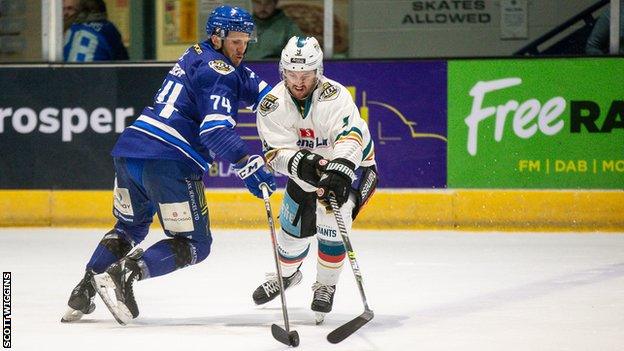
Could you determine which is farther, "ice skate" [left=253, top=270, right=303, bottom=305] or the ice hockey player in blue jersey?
"ice skate" [left=253, top=270, right=303, bottom=305]

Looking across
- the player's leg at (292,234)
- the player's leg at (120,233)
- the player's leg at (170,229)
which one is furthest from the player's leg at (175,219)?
the player's leg at (292,234)

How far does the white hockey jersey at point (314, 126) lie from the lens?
5.32m

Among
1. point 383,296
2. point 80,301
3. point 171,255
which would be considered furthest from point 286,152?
point 383,296

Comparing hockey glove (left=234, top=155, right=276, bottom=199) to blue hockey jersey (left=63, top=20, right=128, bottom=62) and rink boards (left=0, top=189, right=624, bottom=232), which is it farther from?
blue hockey jersey (left=63, top=20, right=128, bottom=62)

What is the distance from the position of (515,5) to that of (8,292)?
4.38 m

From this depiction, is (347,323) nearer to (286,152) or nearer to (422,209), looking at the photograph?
(286,152)

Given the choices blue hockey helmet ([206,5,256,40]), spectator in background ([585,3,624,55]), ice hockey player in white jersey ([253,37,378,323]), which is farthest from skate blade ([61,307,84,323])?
spectator in background ([585,3,624,55])

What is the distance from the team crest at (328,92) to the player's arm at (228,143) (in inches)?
14.0

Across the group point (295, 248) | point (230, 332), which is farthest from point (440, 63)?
point (230, 332)

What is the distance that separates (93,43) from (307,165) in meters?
4.40

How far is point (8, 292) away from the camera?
20.2ft

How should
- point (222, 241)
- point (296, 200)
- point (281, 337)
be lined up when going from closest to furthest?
point (281, 337) → point (296, 200) → point (222, 241)

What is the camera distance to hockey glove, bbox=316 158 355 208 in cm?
518

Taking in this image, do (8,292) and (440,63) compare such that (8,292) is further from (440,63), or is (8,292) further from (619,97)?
(619,97)
